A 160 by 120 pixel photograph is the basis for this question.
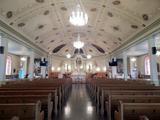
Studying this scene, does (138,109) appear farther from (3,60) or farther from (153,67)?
(3,60)

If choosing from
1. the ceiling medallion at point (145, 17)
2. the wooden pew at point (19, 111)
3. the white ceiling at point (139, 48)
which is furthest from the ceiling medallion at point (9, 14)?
the white ceiling at point (139, 48)

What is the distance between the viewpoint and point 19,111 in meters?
2.18

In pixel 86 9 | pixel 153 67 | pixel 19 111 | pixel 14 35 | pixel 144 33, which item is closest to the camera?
pixel 19 111

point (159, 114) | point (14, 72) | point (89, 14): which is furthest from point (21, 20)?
point (14, 72)

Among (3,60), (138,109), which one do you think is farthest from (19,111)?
(3,60)

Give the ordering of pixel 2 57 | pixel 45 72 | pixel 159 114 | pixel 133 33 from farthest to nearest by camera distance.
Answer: pixel 45 72 < pixel 133 33 < pixel 2 57 < pixel 159 114

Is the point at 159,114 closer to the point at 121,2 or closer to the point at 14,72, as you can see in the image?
the point at 121,2

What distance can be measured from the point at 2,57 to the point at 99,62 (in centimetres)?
1646

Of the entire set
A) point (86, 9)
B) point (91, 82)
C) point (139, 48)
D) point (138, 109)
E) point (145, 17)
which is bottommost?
point (91, 82)

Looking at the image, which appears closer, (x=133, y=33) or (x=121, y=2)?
(x=121, y=2)

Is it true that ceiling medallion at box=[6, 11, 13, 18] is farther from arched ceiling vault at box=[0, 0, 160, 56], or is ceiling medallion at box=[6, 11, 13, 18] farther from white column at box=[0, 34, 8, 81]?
white column at box=[0, 34, 8, 81]

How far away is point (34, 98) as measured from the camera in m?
3.15

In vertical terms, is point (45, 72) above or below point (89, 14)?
below

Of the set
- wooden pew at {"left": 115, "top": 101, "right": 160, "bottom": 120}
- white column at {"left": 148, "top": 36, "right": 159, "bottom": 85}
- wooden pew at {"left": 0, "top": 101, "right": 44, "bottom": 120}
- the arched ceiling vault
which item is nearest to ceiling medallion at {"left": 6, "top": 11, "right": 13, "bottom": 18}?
the arched ceiling vault
